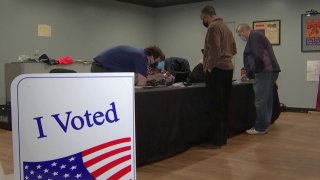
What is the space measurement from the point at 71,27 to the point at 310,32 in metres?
4.25

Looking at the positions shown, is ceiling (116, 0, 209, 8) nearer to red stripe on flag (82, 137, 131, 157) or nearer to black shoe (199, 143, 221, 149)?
black shoe (199, 143, 221, 149)

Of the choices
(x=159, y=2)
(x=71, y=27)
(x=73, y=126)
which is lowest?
(x=73, y=126)

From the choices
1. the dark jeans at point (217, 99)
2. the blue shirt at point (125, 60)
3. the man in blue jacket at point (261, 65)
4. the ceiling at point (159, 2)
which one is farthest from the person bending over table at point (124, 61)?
the ceiling at point (159, 2)

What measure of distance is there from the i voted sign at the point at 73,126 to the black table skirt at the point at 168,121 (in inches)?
70.8

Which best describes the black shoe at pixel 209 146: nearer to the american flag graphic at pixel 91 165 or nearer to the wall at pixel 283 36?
the american flag graphic at pixel 91 165

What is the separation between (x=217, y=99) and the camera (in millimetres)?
3311

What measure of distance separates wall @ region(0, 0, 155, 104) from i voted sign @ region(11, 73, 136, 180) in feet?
16.9

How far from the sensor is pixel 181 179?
2383 millimetres

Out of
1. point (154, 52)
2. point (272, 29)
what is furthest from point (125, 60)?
point (272, 29)

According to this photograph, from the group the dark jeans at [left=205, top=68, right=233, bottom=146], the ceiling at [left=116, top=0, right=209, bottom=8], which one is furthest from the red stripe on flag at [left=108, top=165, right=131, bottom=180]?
the ceiling at [left=116, top=0, right=209, bottom=8]

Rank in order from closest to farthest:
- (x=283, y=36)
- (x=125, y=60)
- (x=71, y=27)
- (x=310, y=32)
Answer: (x=125, y=60)
(x=310, y=32)
(x=71, y=27)
(x=283, y=36)

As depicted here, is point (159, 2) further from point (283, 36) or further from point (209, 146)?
point (209, 146)

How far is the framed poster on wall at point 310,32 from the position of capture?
20.2ft

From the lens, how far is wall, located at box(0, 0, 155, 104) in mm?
5438
